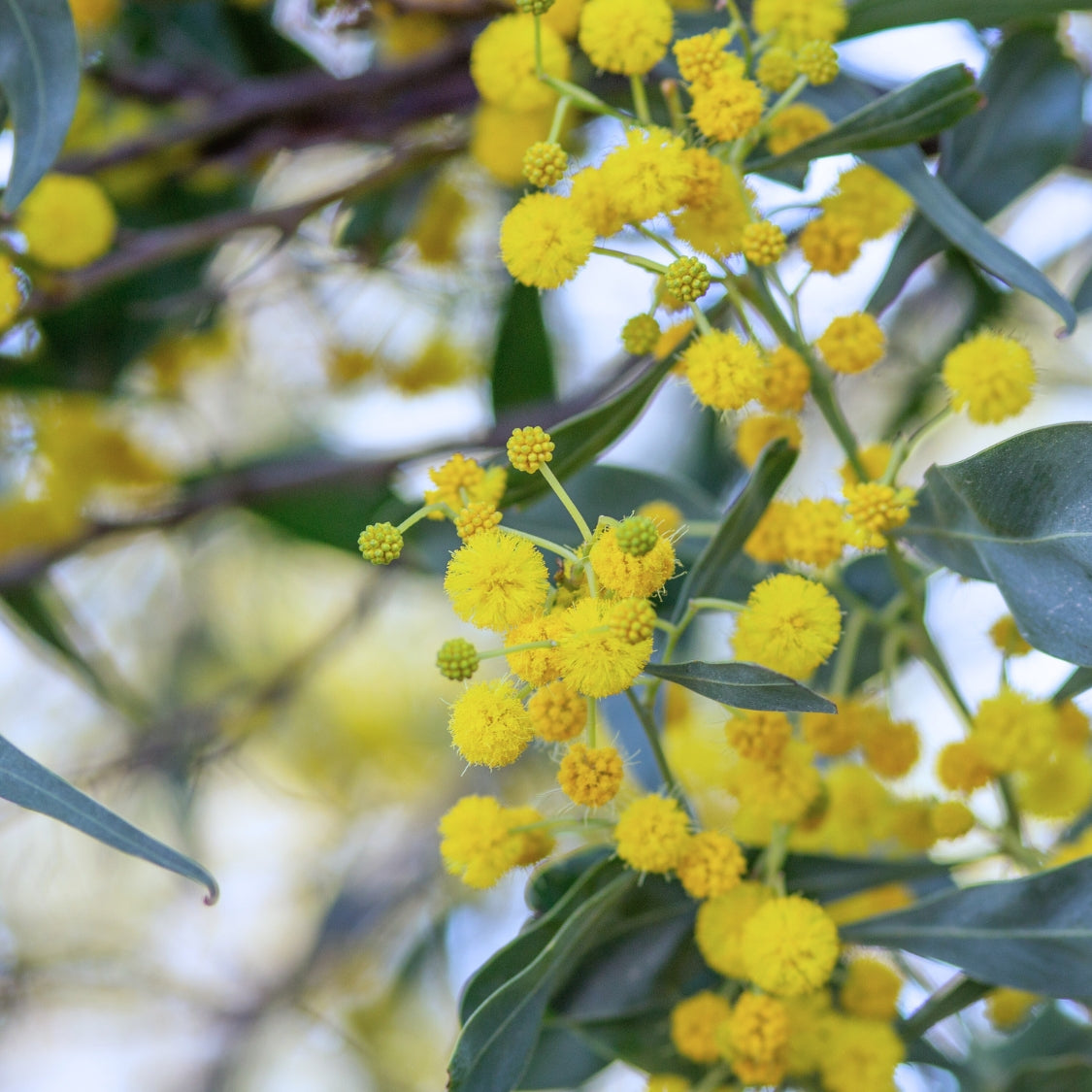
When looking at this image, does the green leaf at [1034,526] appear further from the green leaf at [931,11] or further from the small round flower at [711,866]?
the green leaf at [931,11]

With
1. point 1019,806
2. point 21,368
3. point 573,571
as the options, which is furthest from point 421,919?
point 573,571

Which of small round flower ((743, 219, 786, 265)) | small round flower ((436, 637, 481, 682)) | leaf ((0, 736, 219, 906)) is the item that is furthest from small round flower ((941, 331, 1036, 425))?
leaf ((0, 736, 219, 906))

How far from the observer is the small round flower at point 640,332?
2.39ft

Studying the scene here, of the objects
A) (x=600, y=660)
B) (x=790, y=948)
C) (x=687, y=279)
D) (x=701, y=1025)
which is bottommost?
(x=701, y=1025)

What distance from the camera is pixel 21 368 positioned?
1.35m

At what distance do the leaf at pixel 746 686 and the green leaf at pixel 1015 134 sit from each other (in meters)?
0.47

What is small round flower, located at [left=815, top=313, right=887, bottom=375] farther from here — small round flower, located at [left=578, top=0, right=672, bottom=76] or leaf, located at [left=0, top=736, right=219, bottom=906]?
leaf, located at [left=0, top=736, right=219, bottom=906]

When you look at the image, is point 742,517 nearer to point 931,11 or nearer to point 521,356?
point 931,11

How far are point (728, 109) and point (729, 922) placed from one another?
1.72 feet

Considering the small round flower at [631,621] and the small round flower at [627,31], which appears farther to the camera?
the small round flower at [627,31]

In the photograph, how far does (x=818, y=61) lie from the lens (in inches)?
28.2

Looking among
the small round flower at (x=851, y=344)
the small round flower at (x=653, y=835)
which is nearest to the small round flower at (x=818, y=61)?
the small round flower at (x=851, y=344)

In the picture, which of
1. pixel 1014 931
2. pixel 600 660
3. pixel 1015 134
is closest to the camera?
pixel 600 660

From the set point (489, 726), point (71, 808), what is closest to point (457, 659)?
point (489, 726)
